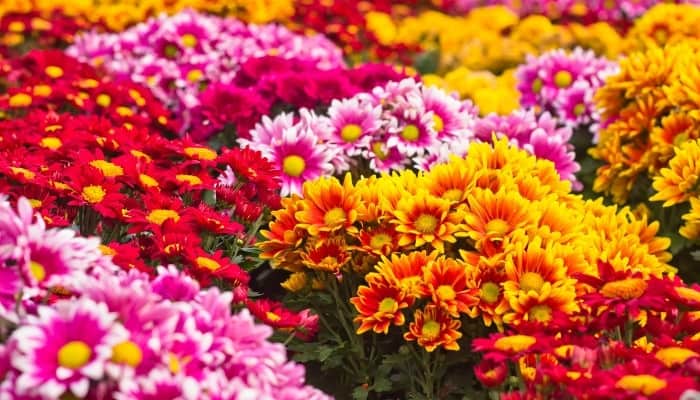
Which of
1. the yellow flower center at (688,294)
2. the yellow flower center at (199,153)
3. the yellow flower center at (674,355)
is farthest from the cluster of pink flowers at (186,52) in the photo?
the yellow flower center at (674,355)

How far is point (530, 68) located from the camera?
4598 mm

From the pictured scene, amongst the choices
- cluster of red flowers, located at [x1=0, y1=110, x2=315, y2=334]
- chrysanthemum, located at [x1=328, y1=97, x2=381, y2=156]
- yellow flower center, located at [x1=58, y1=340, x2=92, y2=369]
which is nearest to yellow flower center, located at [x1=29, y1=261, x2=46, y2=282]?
yellow flower center, located at [x1=58, y1=340, x2=92, y2=369]

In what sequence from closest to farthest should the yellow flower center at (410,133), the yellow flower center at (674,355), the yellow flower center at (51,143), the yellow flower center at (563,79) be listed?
the yellow flower center at (674,355) → the yellow flower center at (51,143) → the yellow flower center at (410,133) → the yellow flower center at (563,79)

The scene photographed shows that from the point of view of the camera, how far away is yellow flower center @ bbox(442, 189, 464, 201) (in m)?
2.59

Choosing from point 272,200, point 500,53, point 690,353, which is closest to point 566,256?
point 690,353

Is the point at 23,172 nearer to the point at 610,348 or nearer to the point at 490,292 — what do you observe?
the point at 490,292

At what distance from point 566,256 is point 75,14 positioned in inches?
182

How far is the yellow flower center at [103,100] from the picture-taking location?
4.07 m

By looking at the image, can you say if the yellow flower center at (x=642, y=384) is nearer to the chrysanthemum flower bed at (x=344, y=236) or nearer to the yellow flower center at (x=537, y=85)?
the chrysanthemum flower bed at (x=344, y=236)

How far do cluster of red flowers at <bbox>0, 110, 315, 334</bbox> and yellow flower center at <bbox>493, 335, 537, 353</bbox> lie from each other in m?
0.44

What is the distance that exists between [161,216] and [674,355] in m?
1.18

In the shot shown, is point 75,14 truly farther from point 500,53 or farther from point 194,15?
point 500,53

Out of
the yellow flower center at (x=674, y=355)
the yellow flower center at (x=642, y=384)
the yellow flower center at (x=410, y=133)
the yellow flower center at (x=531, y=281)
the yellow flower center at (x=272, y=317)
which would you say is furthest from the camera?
the yellow flower center at (x=410, y=133)

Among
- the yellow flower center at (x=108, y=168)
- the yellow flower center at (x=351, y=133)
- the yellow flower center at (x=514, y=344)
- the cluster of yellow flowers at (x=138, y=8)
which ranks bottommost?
the cluster of yellow flowers at (x=138, y=8)
